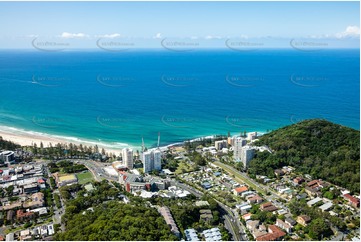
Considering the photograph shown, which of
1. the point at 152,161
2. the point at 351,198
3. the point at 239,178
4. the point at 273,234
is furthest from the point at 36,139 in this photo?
the point at 351,198

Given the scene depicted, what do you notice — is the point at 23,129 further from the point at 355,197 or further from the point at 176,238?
the point at 355,197

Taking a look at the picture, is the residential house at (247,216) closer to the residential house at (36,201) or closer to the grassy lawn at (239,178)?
the grassy lawn at (239,178)


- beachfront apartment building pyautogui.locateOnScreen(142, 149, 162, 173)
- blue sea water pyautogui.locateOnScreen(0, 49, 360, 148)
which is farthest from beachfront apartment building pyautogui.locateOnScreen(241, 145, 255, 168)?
blue sea water pyautogui.locateOnScreen(0, 49, 360, 148)

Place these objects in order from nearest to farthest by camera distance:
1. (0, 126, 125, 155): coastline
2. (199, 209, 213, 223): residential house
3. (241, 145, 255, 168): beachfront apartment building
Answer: (199, 209, 213, 223): residential house → (241, 145, 255, 168): beachfront apartment building → (0, 126, 125, 155): coastline

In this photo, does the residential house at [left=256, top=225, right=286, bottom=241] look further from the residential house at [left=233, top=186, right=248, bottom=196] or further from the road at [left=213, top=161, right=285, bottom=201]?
the residential house at [left=233, top=186, right=248, bottom=196]

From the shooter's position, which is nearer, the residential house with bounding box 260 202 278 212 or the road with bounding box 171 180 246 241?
the road with bounding box 171 180 246 241

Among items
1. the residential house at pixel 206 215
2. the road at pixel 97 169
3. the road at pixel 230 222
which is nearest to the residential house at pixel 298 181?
the road at pixel 230 222

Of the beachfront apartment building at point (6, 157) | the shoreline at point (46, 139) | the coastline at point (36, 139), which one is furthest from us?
the coastline at point (36, 139)
